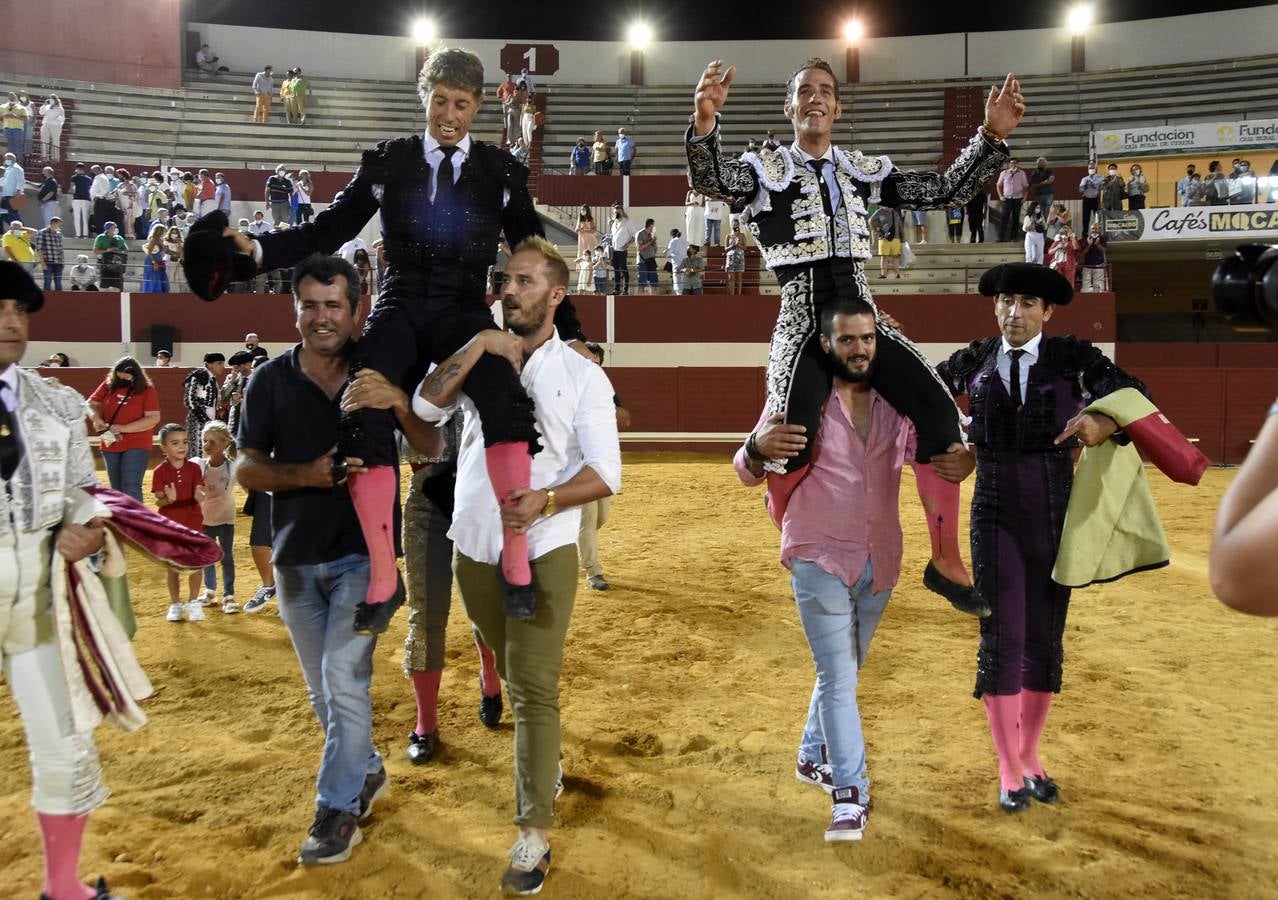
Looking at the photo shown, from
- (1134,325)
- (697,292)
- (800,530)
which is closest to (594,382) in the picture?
(800,530)

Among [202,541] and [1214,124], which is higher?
[1214,124]

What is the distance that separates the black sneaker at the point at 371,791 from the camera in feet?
11.1

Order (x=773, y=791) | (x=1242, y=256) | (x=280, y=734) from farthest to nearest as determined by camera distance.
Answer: (x=280, y=734) → (x=773, y=791) → (x=1242, y=256)

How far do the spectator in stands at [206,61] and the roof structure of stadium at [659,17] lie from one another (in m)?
1.55

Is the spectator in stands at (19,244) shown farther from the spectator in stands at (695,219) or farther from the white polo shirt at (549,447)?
the white polo shirt at (549,447)

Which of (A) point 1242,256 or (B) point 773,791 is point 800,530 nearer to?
(B) point 773,791

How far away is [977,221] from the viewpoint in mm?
19109

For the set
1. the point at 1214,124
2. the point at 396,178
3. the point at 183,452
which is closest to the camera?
the point at 396,178

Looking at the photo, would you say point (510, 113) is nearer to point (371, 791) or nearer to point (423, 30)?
point (423, 30)

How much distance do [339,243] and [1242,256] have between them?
2.81 m

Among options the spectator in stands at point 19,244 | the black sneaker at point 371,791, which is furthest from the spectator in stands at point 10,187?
the black sneaker at point 371,791

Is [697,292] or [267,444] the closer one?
[267,444]

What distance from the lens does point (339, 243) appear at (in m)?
3.41

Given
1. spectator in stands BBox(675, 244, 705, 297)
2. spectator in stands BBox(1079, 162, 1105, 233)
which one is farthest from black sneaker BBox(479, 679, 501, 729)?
spectator in stands BBox(1079, 162, 1105, 233)
